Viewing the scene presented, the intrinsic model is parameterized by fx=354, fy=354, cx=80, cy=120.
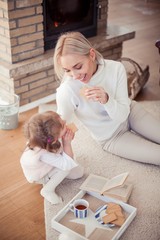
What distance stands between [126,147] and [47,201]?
0.56m

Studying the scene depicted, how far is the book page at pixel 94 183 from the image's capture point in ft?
6.06

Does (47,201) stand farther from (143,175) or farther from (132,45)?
(132,45)

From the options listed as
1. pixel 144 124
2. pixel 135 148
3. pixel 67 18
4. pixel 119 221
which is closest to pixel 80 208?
pixel 119 221

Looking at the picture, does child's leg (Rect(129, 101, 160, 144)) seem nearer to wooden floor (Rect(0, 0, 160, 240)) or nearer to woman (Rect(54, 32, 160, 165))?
woman (Rect(54, 32, 160, 165))

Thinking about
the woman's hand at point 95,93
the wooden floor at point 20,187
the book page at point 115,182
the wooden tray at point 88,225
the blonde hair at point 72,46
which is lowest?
the wooden floor at point 20,187

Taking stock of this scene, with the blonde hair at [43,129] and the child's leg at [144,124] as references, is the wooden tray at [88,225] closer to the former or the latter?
the blonde hair at [43,129]

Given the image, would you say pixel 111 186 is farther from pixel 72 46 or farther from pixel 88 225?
pixel 72 46

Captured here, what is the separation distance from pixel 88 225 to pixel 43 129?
0.51 m

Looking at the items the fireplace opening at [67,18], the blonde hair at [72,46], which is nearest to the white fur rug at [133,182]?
the blonde hair at [72,46]

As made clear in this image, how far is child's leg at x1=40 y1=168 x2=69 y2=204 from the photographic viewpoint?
184 cm

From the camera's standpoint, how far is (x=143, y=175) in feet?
6.70

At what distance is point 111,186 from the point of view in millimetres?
1817

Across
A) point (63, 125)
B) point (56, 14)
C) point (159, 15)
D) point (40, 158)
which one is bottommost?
point (159, 15)

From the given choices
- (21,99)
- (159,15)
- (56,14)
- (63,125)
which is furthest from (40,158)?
(159,15)
